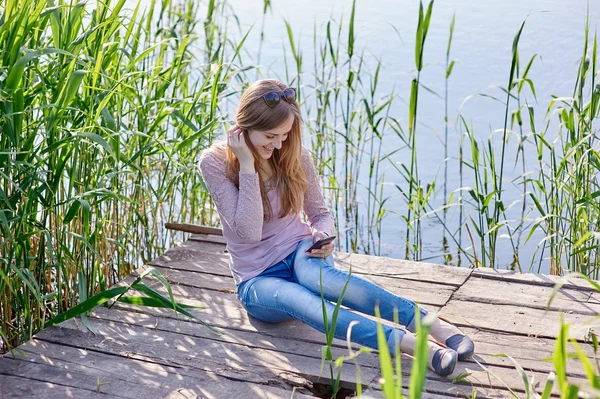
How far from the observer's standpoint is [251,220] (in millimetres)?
2691

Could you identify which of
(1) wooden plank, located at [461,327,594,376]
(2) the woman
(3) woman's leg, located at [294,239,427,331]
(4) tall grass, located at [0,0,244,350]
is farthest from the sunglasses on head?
(1) wooden plank, located at [461,327,594,376]

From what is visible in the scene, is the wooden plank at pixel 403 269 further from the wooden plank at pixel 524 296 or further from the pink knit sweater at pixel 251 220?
the pink knit sweater at pixel 251 220

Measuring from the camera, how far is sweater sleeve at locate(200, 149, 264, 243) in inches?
106

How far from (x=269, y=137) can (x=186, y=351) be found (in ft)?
2.33

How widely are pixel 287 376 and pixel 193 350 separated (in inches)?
13.4

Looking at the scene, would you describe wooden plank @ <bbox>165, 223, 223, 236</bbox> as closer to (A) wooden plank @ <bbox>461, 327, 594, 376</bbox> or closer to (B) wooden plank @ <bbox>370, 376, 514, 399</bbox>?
(A) wooden plank @ <bbox>461, 327, 594, 376</bbox>

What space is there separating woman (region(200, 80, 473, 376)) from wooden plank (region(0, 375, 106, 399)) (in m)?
0.65

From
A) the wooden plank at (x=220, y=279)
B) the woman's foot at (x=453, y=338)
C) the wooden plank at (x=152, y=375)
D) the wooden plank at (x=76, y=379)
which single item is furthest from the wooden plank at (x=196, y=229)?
the woman's foot at (x=453, y=338)

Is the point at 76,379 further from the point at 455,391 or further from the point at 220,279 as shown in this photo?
the point at 455,391

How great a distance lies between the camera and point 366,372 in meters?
2.42

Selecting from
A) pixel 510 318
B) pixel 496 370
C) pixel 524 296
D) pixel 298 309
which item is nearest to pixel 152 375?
pixel 298 309

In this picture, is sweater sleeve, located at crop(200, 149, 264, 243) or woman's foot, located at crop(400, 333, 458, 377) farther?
sweater sleeve, located at crop(200, 149, 264, 243)

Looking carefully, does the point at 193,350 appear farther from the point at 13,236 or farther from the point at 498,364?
→ the point at 498,364

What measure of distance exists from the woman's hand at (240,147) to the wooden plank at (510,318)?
84 centimetres
